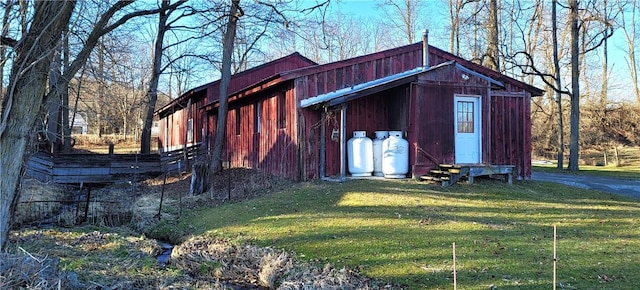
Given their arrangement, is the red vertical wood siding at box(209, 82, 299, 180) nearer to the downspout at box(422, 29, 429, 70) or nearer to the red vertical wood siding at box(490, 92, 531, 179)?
the downspout at box(422, 29, 429, 70)

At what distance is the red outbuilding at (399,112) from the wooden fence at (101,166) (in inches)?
173

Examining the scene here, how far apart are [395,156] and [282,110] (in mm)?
3898

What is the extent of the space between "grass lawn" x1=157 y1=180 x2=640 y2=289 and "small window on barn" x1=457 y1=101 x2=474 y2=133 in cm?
157

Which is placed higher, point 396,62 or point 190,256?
point 396,62

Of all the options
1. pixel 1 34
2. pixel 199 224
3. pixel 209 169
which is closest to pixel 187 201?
pixel 209 169

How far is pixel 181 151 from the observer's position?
1841 centimetres

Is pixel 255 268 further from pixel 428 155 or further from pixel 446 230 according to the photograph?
pixel 428 155

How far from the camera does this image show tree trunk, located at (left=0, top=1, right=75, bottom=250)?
547cm

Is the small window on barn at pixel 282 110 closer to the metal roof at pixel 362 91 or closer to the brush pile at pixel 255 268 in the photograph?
the metal roof at pixel 362 91

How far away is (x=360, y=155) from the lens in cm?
1245

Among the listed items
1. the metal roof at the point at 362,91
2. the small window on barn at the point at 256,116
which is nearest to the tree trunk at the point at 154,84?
the small window on barn at the point at 256,116

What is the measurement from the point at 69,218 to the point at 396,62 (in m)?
9.91

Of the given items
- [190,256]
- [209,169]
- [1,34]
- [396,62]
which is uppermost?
[396,62]

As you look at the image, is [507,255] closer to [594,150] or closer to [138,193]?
[138,193]
